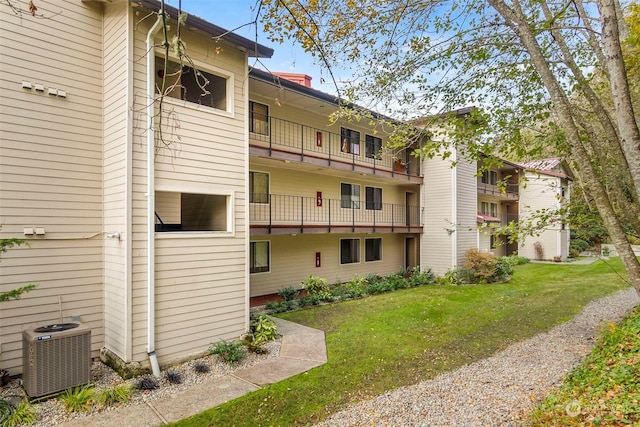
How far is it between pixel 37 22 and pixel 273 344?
25.9 feet

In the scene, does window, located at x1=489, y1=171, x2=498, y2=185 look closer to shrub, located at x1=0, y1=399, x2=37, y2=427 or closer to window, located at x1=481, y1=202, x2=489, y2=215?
window, located at x1=481, y1=202, x2=489, y2=215

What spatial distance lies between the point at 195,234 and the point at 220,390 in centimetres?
300

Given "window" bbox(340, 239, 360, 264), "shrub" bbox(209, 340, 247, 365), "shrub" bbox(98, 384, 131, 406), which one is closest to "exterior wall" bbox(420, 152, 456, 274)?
"window" bbox(340, 239, 360, 264)

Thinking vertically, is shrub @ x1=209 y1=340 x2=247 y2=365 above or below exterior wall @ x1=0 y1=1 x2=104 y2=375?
below

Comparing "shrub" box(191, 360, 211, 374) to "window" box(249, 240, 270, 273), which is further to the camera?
"window" box(249, 240, 270, 273)

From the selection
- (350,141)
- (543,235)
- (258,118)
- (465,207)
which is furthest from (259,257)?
(543,235)

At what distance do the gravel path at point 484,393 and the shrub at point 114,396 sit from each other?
3.11 metres

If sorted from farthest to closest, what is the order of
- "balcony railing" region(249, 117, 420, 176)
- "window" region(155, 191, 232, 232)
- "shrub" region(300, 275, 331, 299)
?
"shrub" region(300, 275, 331, 299) < "balcony railing" region(249, 117, 420, 176) < "window" region(155, 191, 232, 232)

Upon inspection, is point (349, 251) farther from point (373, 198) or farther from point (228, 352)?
point (228, 352)

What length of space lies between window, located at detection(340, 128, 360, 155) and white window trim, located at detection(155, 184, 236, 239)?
8691 millimetres

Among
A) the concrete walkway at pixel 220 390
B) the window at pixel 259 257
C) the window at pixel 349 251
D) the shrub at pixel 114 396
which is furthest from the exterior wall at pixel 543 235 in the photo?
the shrub at pixel 114 396

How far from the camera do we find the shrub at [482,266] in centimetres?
1628

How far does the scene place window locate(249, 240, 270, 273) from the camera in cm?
1298

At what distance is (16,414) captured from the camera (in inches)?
186
